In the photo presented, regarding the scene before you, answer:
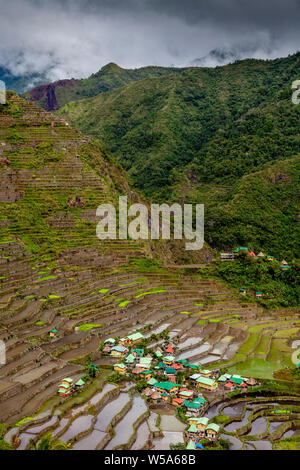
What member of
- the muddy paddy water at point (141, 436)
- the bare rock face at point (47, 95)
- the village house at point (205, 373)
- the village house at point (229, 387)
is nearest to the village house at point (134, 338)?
the village house at point (205, 373)

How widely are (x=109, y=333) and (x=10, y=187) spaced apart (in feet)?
54.0

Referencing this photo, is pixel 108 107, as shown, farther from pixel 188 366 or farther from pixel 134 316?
pixel 188 366

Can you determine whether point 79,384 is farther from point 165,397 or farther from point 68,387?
point 165,397

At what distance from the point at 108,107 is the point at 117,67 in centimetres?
4598

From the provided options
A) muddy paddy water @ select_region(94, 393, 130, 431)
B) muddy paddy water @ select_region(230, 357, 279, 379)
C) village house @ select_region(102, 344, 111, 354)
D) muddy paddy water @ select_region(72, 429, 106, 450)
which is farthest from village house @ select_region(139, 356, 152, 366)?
muddy paddy water @ select_region(72, 429, 106, 450)

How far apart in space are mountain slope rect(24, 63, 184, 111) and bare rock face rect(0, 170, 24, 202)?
60350 mm

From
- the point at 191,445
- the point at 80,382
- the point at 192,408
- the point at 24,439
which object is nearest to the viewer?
the point at 24,439

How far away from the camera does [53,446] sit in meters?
10.9

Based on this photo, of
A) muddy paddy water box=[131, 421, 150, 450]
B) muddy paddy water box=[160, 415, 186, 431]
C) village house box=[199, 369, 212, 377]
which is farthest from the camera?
village house box=[199, 369, 212, 377]

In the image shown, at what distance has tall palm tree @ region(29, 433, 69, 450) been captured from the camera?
401 inches

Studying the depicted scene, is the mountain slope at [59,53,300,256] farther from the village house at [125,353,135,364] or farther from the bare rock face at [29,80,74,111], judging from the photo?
the village house at [125,353,135,364]

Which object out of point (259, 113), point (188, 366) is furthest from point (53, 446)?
point (259, 113)

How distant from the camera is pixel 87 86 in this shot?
104 meters

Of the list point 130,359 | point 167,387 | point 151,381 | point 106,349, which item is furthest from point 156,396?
point 106,349
